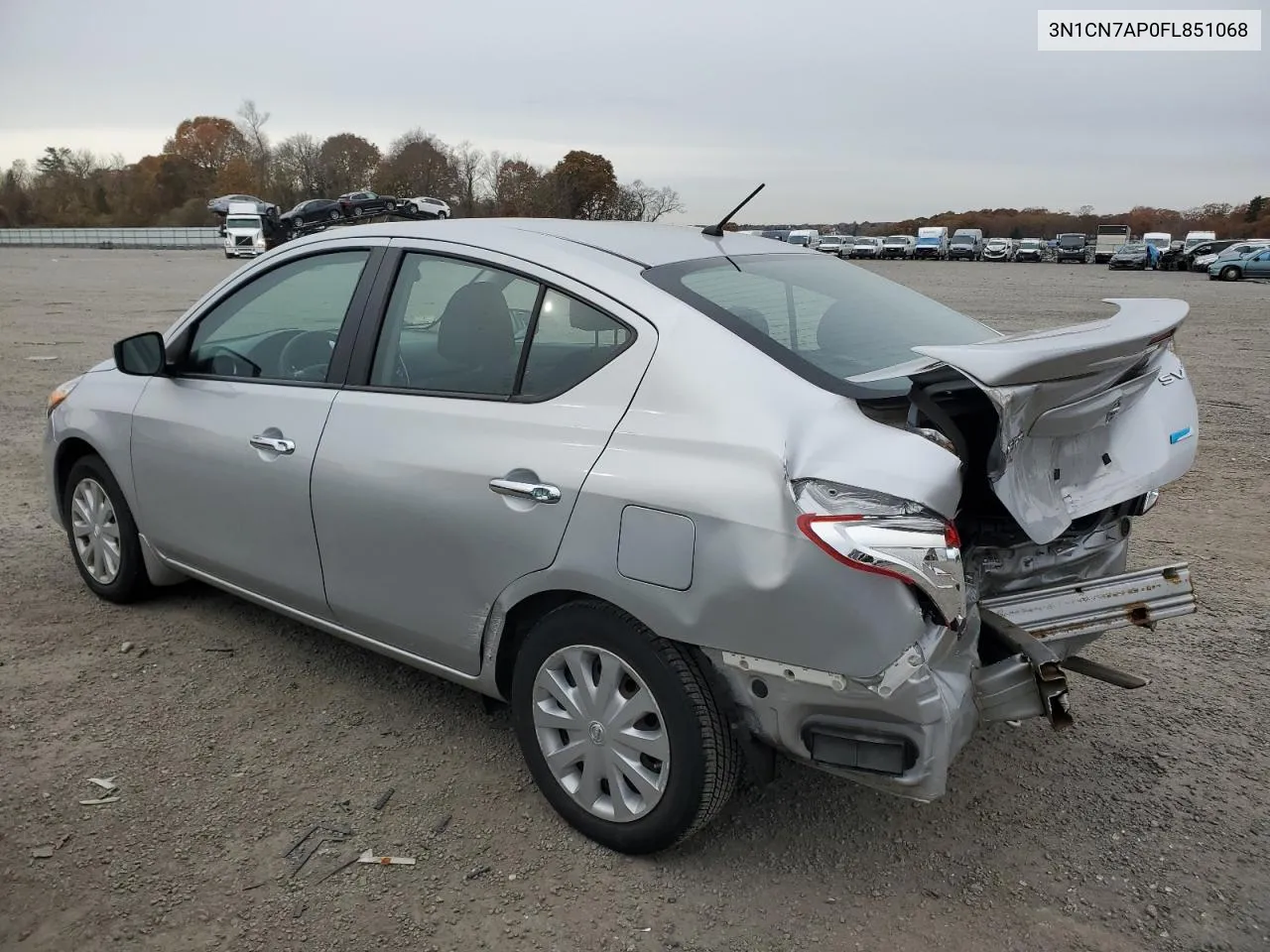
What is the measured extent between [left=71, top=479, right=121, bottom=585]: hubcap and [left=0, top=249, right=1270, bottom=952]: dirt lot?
20 cm

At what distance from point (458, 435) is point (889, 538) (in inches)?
52.3

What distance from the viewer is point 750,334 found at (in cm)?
269

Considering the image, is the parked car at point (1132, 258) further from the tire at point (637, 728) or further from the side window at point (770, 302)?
the tire at point (637, 728)

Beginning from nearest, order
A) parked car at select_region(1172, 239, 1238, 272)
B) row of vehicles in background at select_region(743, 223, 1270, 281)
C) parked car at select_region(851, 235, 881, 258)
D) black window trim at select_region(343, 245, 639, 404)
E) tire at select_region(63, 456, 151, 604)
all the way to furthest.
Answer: black window trim at select_region(343, 245, 639, 404) < tire at select_region(63, 456, 151, 604) < parked car at select_region(1172, 239, 1238, 272) < row of vehicles in background at select_region(743, 223, 1270, 281) < parked car at select_region(851, 235, 881, 258)

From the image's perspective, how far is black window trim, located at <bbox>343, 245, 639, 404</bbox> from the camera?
292 cm

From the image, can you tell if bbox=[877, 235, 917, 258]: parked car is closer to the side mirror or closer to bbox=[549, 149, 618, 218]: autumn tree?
bbox=[549, 149, 618, 218]: autumn tree

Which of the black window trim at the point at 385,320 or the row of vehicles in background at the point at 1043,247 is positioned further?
the row of vehicles in background at the point at 1043,247

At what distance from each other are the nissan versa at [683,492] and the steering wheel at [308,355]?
0.01 metres

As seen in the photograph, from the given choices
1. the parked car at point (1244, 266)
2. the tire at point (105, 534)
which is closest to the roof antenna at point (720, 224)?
the tire at point (105, 534)

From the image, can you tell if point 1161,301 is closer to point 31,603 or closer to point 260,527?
point 260,527

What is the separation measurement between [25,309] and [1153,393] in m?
20.6

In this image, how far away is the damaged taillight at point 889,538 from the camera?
2238 millimetres

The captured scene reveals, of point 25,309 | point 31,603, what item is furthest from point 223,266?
point 31,603

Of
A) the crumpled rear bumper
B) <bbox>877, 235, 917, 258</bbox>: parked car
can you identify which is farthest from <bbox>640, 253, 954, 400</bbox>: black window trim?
<bbox>877, 235, 917, 258</bbox>: parked car
